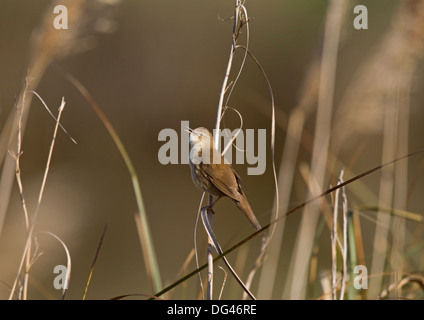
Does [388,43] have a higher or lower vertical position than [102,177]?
higher

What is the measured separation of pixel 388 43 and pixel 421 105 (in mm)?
2753

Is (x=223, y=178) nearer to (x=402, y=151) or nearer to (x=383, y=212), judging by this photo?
(x=383, y=212)

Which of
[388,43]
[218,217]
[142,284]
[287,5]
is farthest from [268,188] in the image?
[388,43]

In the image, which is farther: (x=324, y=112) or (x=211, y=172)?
(x=324, y=112)

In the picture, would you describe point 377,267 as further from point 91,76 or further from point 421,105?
point 91,76

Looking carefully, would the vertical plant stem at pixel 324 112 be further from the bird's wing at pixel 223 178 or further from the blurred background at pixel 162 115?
the blurred background at pixel 162 115

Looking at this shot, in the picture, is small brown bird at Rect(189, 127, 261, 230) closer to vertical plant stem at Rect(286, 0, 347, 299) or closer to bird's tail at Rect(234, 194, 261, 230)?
bird's tail at Rect(234, 194, 261, 230)

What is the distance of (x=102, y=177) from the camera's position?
17.2 feet

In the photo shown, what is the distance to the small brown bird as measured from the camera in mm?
2242

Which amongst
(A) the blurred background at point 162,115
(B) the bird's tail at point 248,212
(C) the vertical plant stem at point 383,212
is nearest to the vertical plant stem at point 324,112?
(C) the vertical plant stem at point 383,212

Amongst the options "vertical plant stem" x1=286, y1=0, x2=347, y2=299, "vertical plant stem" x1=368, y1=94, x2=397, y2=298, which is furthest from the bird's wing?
"vertical plant stem" x1=368, y1=94, x2=397, y2=298

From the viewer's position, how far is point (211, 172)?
223 centimetres

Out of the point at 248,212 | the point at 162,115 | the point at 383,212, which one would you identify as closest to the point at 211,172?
the point at 248,212
